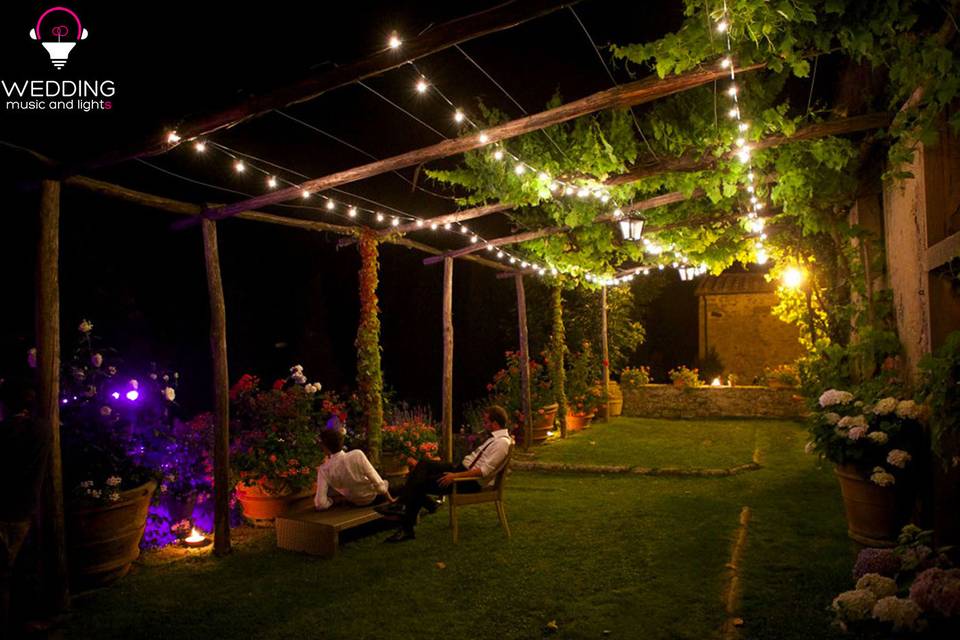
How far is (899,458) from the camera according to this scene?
4551 millimetres

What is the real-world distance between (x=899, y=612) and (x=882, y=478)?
1.69 meters

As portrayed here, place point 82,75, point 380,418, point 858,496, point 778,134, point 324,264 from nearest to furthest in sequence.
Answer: point 858,496
point 778,134
point 82,75
point 380,418
point 324,264

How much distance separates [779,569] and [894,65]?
11.6 feet

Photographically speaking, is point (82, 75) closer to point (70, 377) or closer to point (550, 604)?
point (70, 377)

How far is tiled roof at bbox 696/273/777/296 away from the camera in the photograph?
20.1m

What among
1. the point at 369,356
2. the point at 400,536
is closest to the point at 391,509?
the point at 400,536

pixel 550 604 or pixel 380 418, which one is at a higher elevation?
pixel 380 418

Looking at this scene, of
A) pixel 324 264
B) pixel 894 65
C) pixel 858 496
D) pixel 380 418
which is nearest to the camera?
pixel 894 65

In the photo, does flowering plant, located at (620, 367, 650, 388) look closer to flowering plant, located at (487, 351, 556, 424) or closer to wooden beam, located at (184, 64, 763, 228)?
flowering plant, located at (487, 351, 556, 424)

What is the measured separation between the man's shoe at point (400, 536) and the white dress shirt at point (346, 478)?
401 millimetres

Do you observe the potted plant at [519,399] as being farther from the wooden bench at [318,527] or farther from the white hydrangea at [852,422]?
the white hydrangea at [852,422]

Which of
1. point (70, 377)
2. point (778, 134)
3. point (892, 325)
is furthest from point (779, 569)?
point (70, 377)

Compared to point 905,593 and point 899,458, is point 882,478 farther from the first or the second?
point 905,593

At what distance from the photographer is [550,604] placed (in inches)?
165
